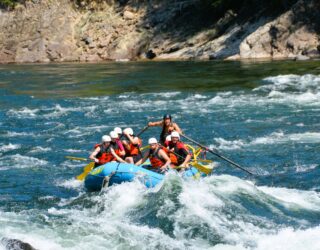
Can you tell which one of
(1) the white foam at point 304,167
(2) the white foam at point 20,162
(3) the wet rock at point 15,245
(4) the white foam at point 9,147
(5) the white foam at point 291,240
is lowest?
(1) the white foam at point 304,167

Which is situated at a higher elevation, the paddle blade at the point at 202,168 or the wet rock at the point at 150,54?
the paddle blade at the point at 202,168

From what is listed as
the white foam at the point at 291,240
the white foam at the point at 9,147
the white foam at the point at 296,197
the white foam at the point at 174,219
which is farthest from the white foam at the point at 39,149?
the white foam at the point at 291,240

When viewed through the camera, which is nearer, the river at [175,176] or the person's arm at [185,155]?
the river at [175,176]

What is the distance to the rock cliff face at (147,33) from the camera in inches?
1766

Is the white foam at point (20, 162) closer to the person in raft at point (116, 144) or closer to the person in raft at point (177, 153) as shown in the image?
the person in raft at point (116, 144)

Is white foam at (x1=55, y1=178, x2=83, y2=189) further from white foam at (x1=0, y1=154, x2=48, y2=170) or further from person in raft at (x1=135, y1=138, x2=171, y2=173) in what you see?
person in raft at (x1=135, y1=138, x2=171, y2=173)

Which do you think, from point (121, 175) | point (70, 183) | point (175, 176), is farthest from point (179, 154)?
point (70, 183)

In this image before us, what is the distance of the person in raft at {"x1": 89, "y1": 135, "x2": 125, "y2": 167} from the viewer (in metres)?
15.2

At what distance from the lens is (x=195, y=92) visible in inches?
1224

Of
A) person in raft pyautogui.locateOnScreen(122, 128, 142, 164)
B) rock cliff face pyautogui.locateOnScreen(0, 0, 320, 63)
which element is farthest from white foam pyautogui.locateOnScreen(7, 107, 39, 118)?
rock cliff face pyautogui.locateOnScreen(0, 0, 320, 63)

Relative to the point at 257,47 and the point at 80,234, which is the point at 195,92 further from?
the point at 80,234

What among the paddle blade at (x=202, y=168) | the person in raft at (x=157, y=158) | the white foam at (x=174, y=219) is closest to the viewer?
the white foam at (x=174, y=219)

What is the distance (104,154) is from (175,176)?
204 centimetres

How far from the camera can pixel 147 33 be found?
56844 mm
